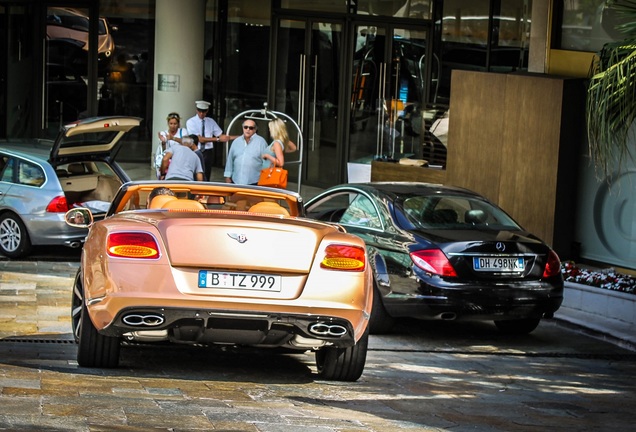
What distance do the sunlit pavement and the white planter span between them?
587 millimetres

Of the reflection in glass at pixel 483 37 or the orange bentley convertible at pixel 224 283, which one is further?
the reflection in glass at pixel 483 37

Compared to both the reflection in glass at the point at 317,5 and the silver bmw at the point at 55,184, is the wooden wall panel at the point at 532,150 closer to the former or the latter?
the silver bmw at the point at 55,184

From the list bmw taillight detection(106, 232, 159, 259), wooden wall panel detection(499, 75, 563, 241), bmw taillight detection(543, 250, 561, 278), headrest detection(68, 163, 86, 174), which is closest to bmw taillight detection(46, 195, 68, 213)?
headrest detection(68, 163, 86, 174)

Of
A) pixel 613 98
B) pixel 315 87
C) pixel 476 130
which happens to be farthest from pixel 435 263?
pixel 315 87

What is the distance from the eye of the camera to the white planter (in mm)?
13031

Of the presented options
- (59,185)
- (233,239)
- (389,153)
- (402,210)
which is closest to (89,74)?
(389,153)

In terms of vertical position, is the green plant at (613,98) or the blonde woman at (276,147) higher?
the green plant at (613,98)

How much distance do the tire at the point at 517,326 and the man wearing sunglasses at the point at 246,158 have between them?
221 inches

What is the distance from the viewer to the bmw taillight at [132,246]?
832 centimetres

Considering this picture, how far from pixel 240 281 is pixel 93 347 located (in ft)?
3.77

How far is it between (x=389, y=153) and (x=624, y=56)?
1036cm

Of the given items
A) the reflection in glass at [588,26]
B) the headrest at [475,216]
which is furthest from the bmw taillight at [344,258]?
the reflection in glass at [588,26]

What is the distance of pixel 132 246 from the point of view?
27.5ft

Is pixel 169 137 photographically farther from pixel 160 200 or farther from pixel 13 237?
pixel 160 200
